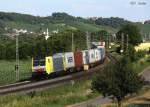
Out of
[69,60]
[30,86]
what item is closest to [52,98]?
[30,86]

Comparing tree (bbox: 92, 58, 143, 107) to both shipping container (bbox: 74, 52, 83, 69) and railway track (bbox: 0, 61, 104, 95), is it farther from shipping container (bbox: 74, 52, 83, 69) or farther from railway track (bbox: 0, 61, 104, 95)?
shipping container (bbox: 74, 52, 83, 69)

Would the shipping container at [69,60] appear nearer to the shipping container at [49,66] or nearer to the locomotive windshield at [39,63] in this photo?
the shipping container at [49,66]

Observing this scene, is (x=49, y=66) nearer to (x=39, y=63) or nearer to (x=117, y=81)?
(x=39, y=63)

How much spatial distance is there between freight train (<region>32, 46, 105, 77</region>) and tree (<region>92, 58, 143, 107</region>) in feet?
117

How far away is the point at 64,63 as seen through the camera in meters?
77.3

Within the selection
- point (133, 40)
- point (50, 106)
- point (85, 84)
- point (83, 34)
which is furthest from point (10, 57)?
point (50, 106)

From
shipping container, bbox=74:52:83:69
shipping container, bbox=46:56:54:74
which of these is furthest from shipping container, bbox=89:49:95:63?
shipping container, bbox=46:56:54:74

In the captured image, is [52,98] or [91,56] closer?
[52,98]

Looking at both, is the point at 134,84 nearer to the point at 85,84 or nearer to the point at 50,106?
the point at 50,106

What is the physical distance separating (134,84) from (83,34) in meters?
112

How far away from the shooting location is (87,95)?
4978 cm

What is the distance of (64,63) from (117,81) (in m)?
43.1

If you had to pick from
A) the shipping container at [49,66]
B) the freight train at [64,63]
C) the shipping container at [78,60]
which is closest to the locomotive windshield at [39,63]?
the freight train at [64,63]

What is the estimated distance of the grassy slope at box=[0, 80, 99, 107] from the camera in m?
41.8
